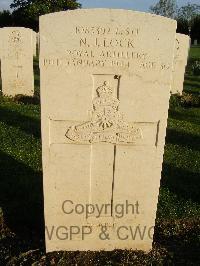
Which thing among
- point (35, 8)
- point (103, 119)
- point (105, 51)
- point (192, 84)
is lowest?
point (192, 84)

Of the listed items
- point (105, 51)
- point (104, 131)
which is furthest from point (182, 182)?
point (105, 51)

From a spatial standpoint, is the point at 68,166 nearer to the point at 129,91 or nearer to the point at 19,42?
the point at 129,91

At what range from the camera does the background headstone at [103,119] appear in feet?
10.8

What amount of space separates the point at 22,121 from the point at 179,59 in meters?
6.29

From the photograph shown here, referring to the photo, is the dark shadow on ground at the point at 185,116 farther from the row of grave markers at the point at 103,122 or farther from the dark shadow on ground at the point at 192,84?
the row of grave markers at the point at 103,122

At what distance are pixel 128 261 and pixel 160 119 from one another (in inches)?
58.2

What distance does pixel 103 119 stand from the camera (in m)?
3.56

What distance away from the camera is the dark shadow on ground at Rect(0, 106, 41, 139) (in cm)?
820

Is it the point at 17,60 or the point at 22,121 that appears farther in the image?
the point at 17,60

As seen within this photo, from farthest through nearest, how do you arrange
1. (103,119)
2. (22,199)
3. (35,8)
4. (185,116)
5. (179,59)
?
(35,8)
(179,59)
(185,116)
(22,199)
(103,119)

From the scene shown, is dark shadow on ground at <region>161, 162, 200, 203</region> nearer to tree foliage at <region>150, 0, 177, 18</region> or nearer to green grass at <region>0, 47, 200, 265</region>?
green grass at <region>0, 47, 200, 265</region>

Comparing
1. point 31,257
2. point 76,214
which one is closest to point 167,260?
point 76,214

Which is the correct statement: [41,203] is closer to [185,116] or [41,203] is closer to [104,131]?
[104,131]

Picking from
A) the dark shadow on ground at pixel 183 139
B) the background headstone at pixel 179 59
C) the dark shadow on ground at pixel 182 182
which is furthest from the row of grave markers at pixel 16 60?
the dark shadow on ground at pixel 182 182
